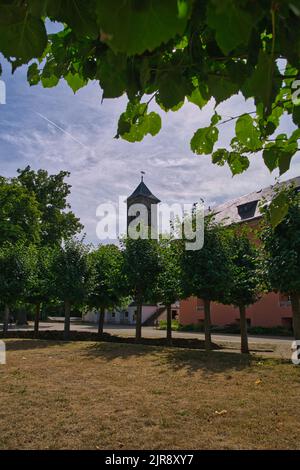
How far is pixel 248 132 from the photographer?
236 centimetres

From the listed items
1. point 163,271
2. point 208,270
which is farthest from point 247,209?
point 208,270

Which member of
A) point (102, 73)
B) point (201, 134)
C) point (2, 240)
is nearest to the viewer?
point (102, 73)

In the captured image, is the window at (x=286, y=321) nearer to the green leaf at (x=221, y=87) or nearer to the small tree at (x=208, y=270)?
the small tree at (x=208, y=270)

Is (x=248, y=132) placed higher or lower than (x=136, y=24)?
higher

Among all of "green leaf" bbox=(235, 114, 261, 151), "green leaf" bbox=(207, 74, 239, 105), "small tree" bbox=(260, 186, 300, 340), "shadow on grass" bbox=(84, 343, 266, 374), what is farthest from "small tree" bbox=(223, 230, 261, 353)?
"green leaf" bbox=(207, 74, 239, 105)

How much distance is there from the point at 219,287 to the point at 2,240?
21.9 m

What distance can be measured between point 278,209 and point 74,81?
1.36 m

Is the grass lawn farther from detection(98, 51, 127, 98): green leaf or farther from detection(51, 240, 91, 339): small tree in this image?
detection(51, 240, 91, 339): small tree

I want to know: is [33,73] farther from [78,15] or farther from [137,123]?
[78,15]

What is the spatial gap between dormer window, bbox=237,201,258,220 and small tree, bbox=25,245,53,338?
22558 millimetres

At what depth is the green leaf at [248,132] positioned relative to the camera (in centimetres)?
233
